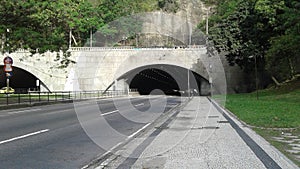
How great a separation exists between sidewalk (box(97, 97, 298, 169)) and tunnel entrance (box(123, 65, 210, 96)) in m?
47.7

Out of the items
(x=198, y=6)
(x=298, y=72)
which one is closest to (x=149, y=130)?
(x=298, y=72)

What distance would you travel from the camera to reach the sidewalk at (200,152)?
282 inches

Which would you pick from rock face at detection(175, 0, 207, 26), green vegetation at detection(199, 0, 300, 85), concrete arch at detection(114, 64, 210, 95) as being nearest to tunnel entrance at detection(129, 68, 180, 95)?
concrete arch at detection(114, 64, 210, 95)

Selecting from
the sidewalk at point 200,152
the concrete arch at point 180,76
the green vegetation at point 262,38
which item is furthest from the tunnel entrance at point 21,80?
the sidewalk at point 200,152

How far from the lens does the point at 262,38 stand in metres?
45.1

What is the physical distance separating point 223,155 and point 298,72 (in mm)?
39551

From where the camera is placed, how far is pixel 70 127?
13.9 metres

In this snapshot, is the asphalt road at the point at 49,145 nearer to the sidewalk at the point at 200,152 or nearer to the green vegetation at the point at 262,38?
the sidewalk at the point at 200,152

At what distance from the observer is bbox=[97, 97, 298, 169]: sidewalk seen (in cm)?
716

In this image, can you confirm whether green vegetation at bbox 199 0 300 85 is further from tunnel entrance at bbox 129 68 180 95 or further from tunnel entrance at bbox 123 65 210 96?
tunnel entrance at bbox 129 68 180 95

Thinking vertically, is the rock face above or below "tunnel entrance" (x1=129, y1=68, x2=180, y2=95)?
above

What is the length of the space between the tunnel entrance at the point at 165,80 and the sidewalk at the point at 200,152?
47.7m

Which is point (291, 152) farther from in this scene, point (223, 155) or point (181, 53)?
point (181, 53)

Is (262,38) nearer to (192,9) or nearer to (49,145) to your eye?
(49,145)
